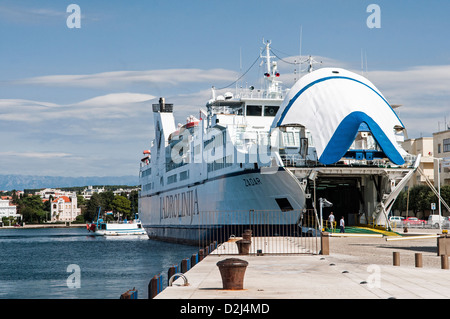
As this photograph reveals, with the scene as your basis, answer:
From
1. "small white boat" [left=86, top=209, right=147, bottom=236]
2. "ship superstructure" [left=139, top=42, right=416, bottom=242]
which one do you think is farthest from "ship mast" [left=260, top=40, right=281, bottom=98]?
"small white boat" [left=86, top=209, right=147, bottom=236]

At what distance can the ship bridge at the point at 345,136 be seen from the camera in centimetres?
4078

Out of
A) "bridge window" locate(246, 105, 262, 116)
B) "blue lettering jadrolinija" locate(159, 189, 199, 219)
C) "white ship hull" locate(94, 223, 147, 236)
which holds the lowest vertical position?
"white ship hull" locate(94, 223, 147, 236)

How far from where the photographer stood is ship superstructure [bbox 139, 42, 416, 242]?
41.2 m

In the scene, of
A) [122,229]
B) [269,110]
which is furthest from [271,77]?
[122,229]

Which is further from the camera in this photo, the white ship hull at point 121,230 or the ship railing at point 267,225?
the white ship hull at point 121,230

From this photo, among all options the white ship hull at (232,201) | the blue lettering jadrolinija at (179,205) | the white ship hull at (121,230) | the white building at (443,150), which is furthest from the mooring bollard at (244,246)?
the white ship hull at (121,230)

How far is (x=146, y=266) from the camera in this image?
42.8 meters

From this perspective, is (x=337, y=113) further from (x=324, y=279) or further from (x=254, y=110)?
(x=324, y=279)

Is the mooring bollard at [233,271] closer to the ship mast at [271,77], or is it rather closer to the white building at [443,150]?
the ship mast at [271,77]

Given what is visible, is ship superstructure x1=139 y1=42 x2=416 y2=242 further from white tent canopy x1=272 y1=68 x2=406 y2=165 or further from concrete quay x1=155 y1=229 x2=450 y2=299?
concrete quay x1=155 y1=229 x2=450 y2=299

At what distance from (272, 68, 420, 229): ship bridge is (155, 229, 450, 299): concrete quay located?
14.0m

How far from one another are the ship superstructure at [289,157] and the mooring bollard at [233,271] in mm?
21388

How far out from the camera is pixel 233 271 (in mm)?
15195

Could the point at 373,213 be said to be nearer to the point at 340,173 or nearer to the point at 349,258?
the point at 340,173
